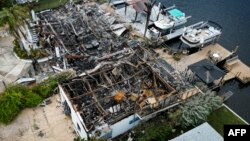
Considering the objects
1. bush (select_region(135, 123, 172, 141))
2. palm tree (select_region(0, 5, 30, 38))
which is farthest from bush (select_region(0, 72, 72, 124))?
bush (select_region(135, 123, 172, 141))

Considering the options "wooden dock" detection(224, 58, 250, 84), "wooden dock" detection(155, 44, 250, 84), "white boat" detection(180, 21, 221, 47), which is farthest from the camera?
"white boat" detection(180, 21, 221, 47)

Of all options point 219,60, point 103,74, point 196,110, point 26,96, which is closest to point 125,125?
point 103,74

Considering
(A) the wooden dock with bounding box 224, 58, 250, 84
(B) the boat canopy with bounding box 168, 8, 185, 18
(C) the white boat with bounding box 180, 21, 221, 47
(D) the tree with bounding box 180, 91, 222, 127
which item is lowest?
(A) the wooden dock with bounding box 224, 58, 250, 84

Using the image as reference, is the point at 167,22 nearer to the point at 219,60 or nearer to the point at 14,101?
the point at 219,60

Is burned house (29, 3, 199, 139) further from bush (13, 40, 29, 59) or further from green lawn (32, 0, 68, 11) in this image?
green lawn (32, 0, 68, 11)

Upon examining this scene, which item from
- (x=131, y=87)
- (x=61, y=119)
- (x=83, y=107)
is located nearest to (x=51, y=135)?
(x=61, y=119)

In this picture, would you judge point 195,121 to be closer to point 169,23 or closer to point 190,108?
point 190,108
